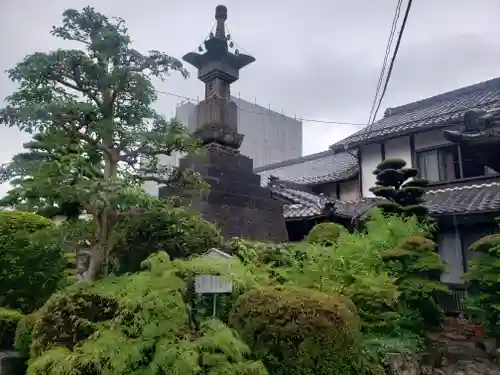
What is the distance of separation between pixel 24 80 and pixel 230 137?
4.94 m

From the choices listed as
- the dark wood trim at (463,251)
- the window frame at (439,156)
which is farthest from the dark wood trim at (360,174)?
the dark wood trim at (463,251)

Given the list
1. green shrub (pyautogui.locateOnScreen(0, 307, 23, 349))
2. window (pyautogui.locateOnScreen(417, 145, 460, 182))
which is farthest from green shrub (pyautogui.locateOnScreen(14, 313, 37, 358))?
window (pyautogui.locateOnScreen(417, 145, 460, 182))

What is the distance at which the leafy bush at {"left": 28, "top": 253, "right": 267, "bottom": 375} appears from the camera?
3.72 metres

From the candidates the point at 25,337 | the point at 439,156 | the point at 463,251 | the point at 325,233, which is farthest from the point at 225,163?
the point at 439,156

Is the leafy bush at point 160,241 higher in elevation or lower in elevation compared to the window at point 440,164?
lower

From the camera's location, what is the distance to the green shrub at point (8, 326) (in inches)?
261

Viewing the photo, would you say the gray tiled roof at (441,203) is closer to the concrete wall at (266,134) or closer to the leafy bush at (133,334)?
the leafy bush at (133,334)

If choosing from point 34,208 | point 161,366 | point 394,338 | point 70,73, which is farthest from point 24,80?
point 394,338

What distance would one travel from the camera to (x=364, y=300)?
5750mm

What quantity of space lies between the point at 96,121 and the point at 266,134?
26.5 m

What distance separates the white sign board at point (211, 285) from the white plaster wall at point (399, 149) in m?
11.7

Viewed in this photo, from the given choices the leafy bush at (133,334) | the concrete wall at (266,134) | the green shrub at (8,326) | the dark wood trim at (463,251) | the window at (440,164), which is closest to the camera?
the leafy bush at (133,334)

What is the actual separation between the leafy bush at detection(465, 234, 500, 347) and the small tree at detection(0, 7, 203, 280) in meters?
5.77

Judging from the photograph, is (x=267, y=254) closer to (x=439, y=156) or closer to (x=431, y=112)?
(x=439, y=156)
